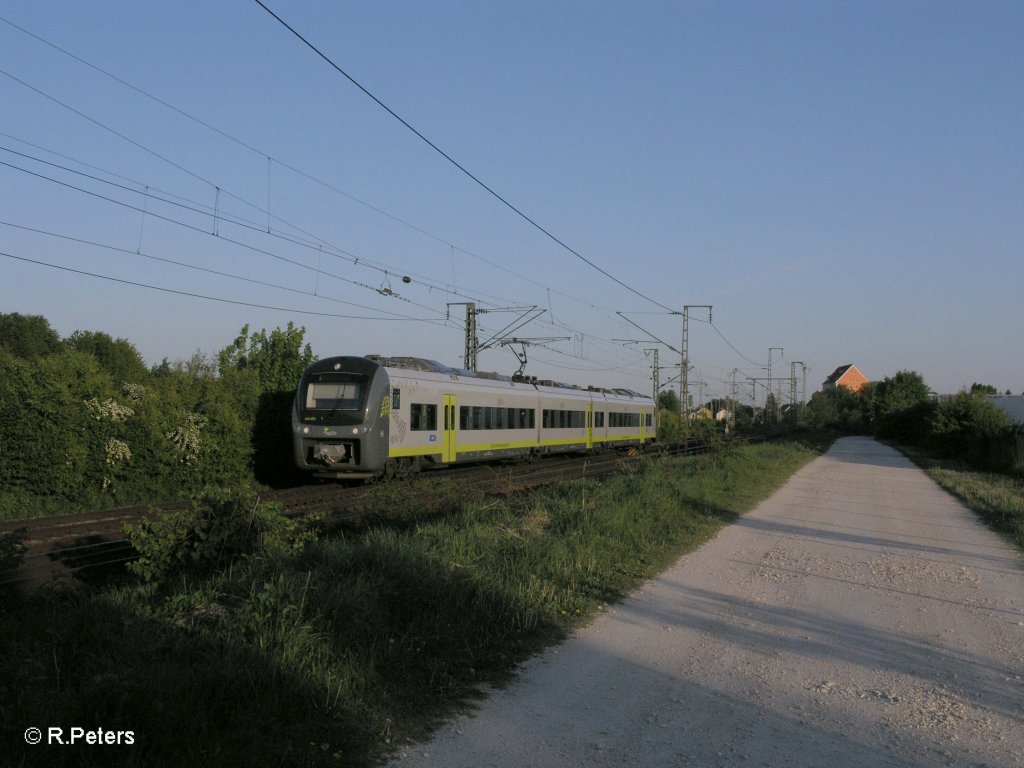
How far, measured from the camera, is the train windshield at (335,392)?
1953cm

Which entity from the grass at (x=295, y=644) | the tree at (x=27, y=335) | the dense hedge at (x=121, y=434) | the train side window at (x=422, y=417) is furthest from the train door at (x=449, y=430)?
Result: the tree at (x=27, y=335)

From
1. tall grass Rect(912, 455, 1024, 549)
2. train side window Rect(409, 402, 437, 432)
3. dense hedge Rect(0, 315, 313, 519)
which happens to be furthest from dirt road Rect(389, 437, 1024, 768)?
dense hedge Rect(0, 315, 313, 519)

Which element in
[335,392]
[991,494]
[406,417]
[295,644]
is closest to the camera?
[295,644]

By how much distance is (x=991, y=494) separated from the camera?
20047mm

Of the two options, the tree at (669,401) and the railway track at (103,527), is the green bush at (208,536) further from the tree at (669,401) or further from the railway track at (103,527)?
the tree at (669,401)

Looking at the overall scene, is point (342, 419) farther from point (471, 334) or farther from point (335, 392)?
point (471, 334)

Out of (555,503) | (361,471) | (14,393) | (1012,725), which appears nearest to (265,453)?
(361,471)

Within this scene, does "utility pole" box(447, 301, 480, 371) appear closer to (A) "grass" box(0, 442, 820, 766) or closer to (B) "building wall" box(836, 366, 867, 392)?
(A) "grass" box(0, 442, 820, 766)

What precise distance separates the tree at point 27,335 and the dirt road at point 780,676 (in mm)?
55732

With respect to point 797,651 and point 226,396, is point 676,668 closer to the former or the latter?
point 797,651

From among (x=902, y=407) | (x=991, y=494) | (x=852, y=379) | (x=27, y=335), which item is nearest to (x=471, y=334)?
(x=991, y=494)

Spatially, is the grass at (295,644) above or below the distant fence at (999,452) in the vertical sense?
below

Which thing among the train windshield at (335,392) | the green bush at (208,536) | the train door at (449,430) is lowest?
the green bush at (208,536)

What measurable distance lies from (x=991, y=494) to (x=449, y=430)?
13.6m
